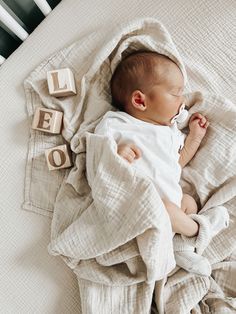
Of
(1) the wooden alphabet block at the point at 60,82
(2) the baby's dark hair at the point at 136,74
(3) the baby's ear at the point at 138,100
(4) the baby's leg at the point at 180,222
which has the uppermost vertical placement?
(2) the baby's dark hair at the point at 136,74

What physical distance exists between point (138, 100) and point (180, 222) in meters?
0.31

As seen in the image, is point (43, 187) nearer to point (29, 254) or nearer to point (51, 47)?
point (29, 254)

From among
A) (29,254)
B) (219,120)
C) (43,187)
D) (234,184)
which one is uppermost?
(219,120)

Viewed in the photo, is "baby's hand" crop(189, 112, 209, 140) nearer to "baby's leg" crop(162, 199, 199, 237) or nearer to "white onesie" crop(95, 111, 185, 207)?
"white onesie" crop(95, 111, 185, 207)

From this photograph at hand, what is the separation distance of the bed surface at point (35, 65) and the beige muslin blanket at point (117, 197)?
4 centimetres

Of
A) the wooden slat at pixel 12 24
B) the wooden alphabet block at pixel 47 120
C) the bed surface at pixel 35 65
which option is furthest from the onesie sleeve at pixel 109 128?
the wooden slat at pixel 12 24

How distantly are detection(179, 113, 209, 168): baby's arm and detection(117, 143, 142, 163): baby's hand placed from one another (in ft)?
0.45

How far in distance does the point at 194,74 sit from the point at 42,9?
441 mm

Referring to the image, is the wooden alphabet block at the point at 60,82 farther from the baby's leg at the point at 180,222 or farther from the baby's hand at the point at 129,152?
the baby's leg at the point at 180,222

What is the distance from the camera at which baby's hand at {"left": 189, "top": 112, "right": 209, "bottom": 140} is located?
111 cm

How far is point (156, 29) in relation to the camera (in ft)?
3.77

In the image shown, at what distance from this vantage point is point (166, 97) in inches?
42.3

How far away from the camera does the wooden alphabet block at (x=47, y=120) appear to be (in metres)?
1.10

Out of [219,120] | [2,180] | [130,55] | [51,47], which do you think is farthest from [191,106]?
[2,180]
